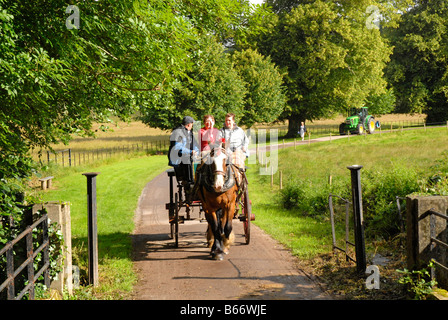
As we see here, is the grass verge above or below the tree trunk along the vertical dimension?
below

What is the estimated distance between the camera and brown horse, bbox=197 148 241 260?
8.84 m

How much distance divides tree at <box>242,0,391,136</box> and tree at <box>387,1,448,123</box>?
5.04 metres

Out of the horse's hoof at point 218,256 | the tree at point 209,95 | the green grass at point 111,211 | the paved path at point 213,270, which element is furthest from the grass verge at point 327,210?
the tree at point 209,95

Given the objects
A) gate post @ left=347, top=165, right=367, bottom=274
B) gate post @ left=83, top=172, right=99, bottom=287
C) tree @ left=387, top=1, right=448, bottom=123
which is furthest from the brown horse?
tree @ left=387, top=1, right=448, bottom=123

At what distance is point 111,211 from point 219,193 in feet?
26.2

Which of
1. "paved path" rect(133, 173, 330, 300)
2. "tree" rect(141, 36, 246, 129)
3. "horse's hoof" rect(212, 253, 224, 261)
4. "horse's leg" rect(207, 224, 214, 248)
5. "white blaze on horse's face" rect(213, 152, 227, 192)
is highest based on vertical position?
"tree" rect(141, 36, 246, 129)

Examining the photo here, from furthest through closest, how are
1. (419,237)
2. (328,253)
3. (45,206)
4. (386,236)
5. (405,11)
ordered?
(405,11)
(386,236)
(328,253)
(45,206)
(419,237)

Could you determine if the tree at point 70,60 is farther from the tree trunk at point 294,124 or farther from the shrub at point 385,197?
the tree trunk at point 294,124

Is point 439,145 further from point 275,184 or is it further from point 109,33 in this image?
point 109,33

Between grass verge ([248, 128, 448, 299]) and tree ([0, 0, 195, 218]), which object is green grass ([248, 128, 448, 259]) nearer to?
grass verge ([248, 128, 448, 299])

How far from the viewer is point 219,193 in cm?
910

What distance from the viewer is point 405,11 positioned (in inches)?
1945

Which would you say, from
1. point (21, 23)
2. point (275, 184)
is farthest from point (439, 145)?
point (21, 23)
